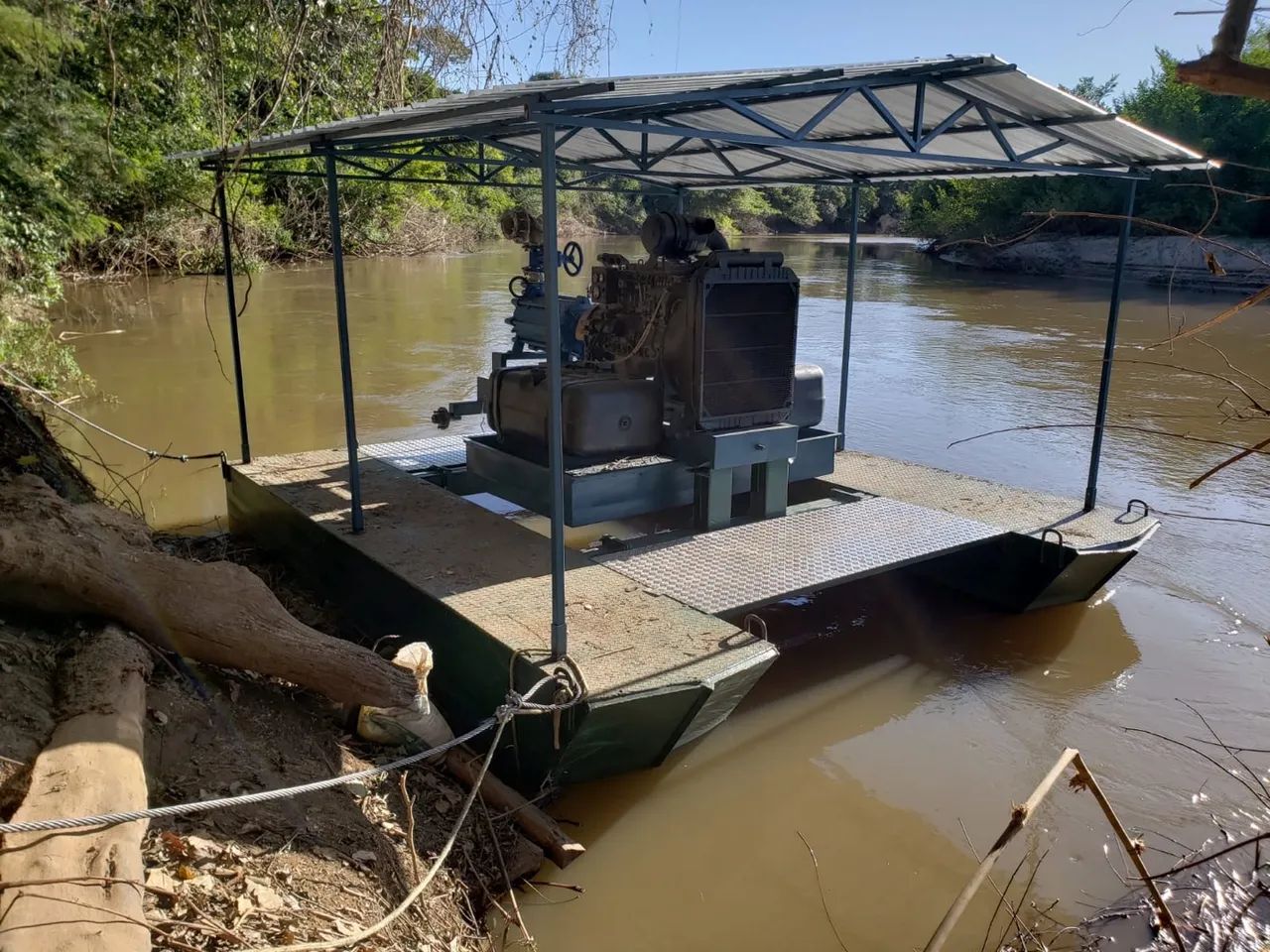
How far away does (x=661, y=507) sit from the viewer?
5.25 meters

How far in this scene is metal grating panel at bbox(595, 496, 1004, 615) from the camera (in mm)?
4383

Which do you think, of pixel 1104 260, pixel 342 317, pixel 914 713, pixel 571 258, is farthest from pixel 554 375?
pixel 1104 260

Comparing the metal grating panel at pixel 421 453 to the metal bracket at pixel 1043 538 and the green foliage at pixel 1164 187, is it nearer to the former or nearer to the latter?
the metal bracket at pixel 1043 538

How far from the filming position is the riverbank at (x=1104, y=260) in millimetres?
23203

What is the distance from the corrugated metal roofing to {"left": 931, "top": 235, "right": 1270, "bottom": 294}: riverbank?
61.6 feet

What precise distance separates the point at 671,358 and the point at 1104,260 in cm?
2635

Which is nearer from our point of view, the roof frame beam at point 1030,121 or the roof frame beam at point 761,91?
the roof frame beam at point 761,91

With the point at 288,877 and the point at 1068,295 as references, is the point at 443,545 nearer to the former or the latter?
the point at 288,877

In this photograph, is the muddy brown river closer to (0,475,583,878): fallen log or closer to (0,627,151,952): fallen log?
(0,475,583,878): fallen log

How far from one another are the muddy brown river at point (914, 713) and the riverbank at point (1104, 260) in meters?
13.6

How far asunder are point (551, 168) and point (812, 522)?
110 inches

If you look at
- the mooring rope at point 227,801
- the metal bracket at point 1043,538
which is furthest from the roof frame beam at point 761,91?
the metal bracket at point 1043,538

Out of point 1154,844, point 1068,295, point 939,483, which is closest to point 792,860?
point 1154,844

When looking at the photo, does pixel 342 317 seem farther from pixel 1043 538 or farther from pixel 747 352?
pixel 1043 538
